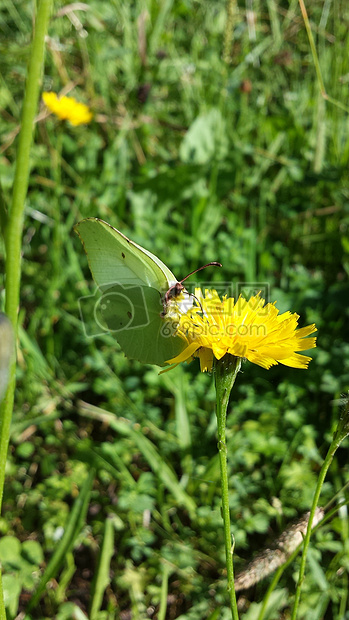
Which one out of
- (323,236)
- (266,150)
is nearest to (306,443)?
(323,236)

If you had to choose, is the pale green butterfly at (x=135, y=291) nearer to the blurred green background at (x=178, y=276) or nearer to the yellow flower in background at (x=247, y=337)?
the yellow flower in background at (x=247, y=337)

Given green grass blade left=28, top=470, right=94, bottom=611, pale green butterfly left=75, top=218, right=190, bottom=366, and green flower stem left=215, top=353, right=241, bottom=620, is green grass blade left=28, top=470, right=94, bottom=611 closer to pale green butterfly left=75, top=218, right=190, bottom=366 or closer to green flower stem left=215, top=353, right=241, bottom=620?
pale green butterfly left=75, top=218, right=190, bottom=366

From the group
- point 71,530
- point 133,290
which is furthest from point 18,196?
point 71,530

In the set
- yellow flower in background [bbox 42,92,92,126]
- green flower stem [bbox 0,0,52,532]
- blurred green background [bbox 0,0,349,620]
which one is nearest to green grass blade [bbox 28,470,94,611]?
blurred green background [bbox 0,0,349,620]

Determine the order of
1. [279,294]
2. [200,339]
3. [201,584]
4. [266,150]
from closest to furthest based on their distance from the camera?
[200,339] < [201,584] < [279,294] < [266,150]

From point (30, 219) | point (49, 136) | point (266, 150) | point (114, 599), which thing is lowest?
point (114, 599)

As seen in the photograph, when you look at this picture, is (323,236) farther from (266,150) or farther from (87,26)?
(87,26)
